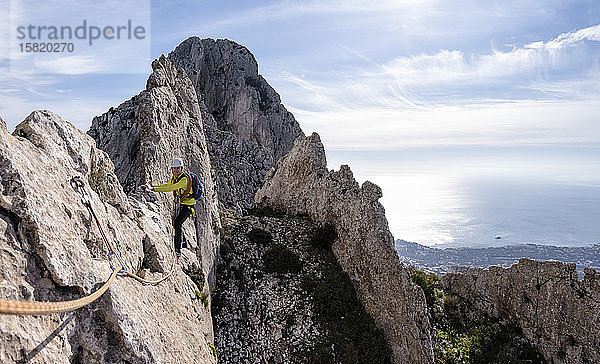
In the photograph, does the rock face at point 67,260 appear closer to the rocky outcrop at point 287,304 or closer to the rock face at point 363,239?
the rocky outcrop at point 287,304

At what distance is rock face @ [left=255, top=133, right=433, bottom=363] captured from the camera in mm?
16922

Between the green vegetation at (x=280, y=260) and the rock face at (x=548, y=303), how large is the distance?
12.1 metres

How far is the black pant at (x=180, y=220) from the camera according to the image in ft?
41.7

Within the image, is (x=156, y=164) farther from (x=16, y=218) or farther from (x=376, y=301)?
(x=376, y=301)

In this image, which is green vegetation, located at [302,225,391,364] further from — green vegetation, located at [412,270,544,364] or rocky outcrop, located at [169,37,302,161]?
rocky outcrop, located at [169,37,302,161]

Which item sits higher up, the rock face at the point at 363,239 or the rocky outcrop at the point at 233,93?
the rocky outcrop at the point at 233,93


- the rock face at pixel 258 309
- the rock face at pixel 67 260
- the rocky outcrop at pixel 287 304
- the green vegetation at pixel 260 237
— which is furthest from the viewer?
the green vegetation at pixel 260 237

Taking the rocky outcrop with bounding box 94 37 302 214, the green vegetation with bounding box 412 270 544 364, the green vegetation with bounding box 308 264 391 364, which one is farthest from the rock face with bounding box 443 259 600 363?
the rocky outcrop with bounding box 94 37 302 214

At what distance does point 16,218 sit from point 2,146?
3.86 ft

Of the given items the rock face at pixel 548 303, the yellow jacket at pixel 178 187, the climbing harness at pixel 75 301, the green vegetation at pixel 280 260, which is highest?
the yellow jacket at pixel 178 187

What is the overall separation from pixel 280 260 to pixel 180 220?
32.0 feet

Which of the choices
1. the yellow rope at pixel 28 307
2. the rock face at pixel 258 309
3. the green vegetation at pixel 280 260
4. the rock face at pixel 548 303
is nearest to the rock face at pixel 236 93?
the green vegetation at pixel 280 260

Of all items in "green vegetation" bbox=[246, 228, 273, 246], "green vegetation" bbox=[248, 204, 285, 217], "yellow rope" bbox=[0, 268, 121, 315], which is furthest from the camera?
"green vegetation" bbox=[248, 204, 285, 217]

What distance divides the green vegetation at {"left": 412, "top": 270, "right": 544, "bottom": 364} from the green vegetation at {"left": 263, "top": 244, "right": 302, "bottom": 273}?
9282 mm
